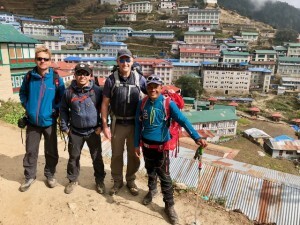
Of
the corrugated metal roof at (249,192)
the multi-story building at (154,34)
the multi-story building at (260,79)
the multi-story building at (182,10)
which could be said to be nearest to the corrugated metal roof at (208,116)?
the corrugated metal roof at (249,192)

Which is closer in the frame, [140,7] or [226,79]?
[226,79]

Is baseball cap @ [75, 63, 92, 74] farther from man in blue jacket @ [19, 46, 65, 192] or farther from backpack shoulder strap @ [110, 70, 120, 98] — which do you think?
man in blue jacket @ [19, 46, 65, 192]

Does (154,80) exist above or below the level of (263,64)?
above

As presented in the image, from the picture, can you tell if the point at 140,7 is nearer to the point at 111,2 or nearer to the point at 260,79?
the point at 111,2

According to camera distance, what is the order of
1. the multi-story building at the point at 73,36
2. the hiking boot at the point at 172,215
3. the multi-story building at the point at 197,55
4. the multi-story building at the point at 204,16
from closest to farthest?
the hiking boot at the point at 172,215
the multi-story building at the point at 197,55
the multi-story building at the point at 73,36
the multi-story building at the point at 204,16

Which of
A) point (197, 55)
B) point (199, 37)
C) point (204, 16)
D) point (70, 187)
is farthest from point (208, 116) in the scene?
point (204, 16)

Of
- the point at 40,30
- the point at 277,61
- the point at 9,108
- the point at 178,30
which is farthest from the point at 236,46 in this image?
the point at 9,108

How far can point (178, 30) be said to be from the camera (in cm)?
7594

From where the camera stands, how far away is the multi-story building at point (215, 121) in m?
27.7

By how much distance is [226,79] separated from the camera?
4925cm

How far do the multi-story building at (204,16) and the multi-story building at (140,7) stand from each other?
1757 centimetres

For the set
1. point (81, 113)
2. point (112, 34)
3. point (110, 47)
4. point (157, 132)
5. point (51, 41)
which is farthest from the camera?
point (112, 34)

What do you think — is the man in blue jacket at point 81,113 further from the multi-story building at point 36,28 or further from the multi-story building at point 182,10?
the multi-story building at point 182,10

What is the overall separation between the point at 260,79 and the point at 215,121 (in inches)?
1153
